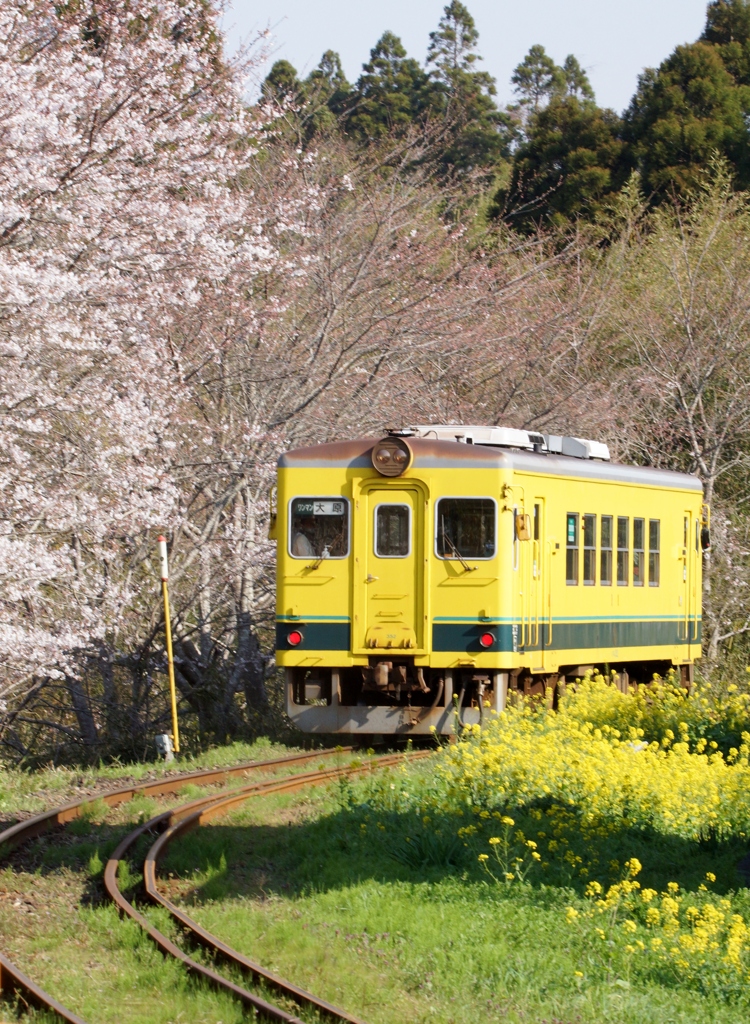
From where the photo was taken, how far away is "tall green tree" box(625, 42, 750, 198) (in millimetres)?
36469

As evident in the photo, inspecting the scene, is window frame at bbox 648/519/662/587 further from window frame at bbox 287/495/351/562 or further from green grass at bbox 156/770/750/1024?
green grass at bbox 156/770/750/1024

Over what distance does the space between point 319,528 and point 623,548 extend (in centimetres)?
392

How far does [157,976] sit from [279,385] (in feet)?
37.1

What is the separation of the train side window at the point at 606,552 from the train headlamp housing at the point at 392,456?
289 cm

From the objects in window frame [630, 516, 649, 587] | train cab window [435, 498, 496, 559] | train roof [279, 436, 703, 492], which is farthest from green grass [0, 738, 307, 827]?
window frame [630, 516, 649, 587]

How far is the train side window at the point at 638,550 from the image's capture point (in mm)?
15922

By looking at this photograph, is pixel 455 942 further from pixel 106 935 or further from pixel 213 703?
pixel 213 703

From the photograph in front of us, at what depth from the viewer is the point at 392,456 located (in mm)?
13180

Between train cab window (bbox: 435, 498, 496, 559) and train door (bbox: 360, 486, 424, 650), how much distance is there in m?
0.20

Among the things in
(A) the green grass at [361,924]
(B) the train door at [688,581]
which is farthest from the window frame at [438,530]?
(B) the train door at [688,581]

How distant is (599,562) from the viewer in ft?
49.7

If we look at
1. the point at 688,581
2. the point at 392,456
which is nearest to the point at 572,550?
the point at 392,456

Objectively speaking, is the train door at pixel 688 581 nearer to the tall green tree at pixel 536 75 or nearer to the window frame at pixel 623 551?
the window frame at pixel 623 551

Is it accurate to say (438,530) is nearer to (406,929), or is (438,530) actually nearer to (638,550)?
(638,550)
